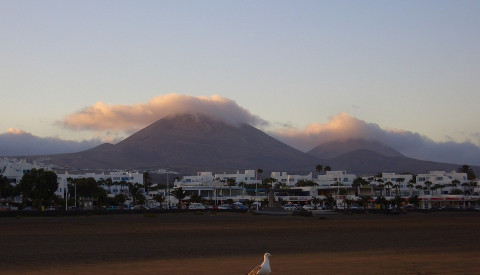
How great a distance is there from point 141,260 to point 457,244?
1459cm

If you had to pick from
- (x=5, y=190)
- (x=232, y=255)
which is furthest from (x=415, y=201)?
(x=232, y=255)

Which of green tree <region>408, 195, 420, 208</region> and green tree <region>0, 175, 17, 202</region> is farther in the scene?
green tree <region>408, 195, 420, 208</region>

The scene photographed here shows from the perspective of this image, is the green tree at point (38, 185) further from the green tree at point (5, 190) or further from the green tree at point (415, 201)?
the green tree at point (415, 201)

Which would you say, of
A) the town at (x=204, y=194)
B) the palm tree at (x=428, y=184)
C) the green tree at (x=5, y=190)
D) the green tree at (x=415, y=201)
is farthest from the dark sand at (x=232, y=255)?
the palm tree at (x=428, y=184)

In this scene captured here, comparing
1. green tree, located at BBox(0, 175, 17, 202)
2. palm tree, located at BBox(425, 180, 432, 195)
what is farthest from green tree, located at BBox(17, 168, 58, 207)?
palm tree, located at BBox(425, 180, 432, 195)

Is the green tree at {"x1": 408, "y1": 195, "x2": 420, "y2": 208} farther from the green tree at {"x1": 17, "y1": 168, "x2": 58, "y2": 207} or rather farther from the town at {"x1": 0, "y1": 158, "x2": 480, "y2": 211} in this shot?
the green tree at {"x1": 17, "y1": 168, "x2": 58, "y2": 207}

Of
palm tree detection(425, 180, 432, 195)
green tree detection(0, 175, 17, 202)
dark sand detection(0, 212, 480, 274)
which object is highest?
palm tree detection(425, 180, 432, 195)

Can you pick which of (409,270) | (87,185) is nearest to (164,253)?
(409,270)

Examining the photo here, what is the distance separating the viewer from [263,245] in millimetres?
32469

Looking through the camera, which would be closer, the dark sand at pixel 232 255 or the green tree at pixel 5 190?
the dark sand at pixel 232 255

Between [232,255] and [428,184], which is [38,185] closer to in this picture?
[232,255]

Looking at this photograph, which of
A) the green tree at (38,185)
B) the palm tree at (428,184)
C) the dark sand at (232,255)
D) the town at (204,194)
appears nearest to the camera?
the dark sand at (232,255)

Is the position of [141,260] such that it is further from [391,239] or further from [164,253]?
[391,239]

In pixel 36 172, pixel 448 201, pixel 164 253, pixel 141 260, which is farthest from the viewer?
pixel 448 201
